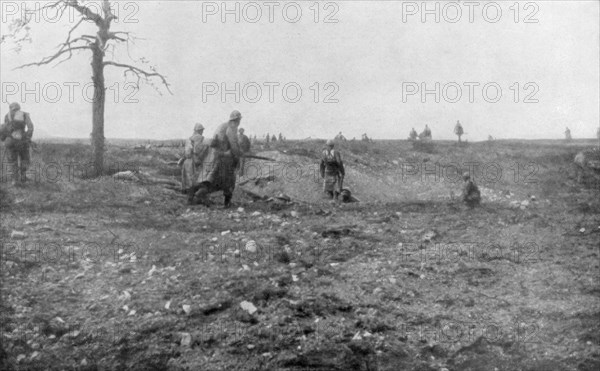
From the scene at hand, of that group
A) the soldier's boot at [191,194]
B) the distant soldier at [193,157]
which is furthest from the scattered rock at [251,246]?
the soldier's boot at [191,194]

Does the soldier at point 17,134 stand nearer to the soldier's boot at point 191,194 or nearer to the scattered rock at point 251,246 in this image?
the soldier's boot at point 191,194

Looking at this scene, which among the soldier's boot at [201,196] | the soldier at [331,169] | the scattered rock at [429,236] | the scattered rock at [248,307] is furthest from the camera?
the soldier at [331,169]

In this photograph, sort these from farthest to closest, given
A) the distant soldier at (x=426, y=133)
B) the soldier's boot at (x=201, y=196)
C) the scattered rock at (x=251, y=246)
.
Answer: the distant soldier at (x=426, y=133)
the soldier's boot at (x=201, y=196)
the scattered rock at (x=251, y=246)

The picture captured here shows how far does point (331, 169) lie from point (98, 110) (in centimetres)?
579

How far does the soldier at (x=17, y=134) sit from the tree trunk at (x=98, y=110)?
2415 mm

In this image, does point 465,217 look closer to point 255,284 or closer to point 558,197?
point 255,284

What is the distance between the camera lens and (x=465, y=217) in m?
11.0

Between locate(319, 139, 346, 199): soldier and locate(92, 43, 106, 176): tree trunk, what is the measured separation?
523cm

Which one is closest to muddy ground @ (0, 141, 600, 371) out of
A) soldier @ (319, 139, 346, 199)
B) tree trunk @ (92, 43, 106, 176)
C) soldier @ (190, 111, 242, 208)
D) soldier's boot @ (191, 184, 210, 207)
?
soldier's boot @ (191, 184, 210, 207)

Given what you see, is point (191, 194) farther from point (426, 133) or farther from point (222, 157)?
point (426, 133)

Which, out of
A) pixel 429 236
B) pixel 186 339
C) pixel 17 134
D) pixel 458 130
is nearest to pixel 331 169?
pixel 429 236

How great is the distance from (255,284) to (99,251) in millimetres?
2437

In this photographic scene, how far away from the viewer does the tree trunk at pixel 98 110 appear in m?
14.4

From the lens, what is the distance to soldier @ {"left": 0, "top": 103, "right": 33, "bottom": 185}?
11.6 meters
